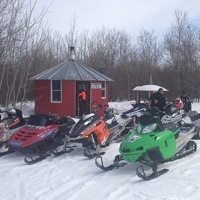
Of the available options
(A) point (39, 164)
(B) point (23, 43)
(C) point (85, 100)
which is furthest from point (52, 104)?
(A) point (39, 164)

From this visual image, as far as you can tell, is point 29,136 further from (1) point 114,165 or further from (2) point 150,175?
(2) point 150,175

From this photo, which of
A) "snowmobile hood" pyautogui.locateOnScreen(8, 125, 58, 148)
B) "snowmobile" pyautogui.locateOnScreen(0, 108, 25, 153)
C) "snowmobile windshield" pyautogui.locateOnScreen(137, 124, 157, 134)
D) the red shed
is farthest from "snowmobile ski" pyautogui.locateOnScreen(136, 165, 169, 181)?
the red shed

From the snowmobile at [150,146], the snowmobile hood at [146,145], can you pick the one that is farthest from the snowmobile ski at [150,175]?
the snowmobile hood at [146,145]

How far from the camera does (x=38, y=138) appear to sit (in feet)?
24.7

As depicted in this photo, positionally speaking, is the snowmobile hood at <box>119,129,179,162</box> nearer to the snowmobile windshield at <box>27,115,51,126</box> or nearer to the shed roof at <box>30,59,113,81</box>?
the snowmobile windshield at <box>27,115,51,126</box>

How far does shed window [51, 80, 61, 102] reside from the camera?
16906mm

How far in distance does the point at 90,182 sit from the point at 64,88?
11.4m

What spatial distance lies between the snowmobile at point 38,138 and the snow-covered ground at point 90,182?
1.30 ft

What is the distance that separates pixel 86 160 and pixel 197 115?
3.57m

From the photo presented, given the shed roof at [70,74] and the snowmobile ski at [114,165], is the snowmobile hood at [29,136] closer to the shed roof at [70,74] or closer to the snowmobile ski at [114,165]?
the snowmobile ski at [114,165]

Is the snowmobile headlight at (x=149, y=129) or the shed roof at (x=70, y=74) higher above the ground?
the shed roof at (x=70, y=74)

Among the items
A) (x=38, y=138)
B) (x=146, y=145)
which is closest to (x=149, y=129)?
(x=146, y=145)

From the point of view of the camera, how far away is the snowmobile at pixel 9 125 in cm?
834

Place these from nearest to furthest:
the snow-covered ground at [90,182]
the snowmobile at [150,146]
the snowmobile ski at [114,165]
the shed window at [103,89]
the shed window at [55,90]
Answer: the snow-covered ground at [90,182]
the snowmobile at [150,146]
the snowmobile ski at [114,165]
the shed window at [55,90]
the shed window at [103,89]
